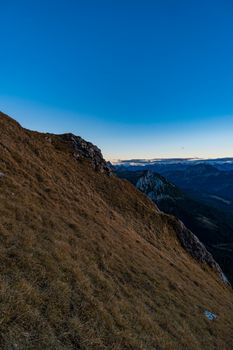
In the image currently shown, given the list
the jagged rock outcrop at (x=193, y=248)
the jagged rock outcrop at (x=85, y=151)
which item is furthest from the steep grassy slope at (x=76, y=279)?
the jagged rock outcrop at (x=85, y=151)

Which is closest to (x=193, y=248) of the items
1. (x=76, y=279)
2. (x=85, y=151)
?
(x=85, y=151)

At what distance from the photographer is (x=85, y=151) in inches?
2507

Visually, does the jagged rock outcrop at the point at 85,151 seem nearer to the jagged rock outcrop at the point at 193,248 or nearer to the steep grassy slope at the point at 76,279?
the steep grassy slope at the point at 76,279

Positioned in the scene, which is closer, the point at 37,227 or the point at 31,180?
the point at 37,227

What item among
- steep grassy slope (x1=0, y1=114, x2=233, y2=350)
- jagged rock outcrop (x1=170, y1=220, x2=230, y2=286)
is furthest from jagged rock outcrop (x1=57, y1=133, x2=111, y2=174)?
jagged rock outcrop (x1=170, y1=220, x2=230, y2=286)

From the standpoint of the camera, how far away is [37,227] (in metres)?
21.5

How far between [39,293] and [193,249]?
4787cm

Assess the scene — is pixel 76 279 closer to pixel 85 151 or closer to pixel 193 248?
pixel 193 248

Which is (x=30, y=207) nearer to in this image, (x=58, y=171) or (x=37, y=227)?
(x=37, y=227)

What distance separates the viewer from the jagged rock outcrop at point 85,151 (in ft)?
196

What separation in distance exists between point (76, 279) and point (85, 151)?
47922 mm

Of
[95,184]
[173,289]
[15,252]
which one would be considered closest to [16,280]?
[15,252]

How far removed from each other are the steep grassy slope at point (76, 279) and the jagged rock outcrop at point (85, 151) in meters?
14.8

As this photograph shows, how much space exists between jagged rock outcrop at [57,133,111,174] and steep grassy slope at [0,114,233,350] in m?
14.8
